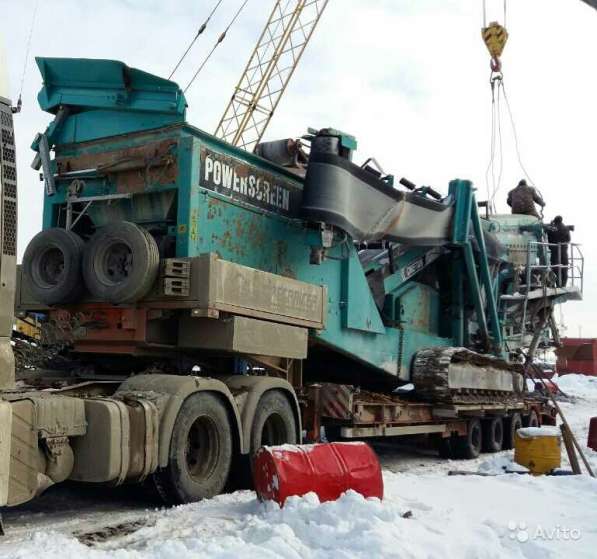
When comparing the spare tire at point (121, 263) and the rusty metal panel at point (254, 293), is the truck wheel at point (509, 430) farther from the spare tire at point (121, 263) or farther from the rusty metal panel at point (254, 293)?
the spare tire at point (121, 263)

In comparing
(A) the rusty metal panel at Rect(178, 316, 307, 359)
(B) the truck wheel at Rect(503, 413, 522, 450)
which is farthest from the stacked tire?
(B) the truck wheel at Rect(503, 413, 522, 450)

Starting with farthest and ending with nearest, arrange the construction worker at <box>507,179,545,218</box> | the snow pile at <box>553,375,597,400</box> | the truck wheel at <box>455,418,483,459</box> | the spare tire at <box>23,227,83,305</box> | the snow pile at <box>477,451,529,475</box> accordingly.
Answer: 1. the snow pile at <box>553,375,597,400</box>
2. the construction worker at <box>507,179,545,218</box>
3. the truck wheel at <box>455,418,483,459</box>
4. the snow pile at <box>477,451,529,475</box>
5. the spare tire at <box>23,227,83,305</box>

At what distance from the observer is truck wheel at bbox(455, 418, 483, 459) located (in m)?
12.8

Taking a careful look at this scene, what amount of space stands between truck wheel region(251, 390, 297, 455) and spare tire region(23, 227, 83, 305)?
2289 millimetres

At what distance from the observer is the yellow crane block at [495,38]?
15.5m

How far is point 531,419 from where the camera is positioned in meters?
15.5

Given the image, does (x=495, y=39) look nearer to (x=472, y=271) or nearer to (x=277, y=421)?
(x=472, y=271)

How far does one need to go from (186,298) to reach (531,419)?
34.1ft

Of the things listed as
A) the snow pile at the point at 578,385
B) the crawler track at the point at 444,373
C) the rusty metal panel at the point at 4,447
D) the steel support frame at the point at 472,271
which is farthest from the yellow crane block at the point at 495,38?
the snow pile at the point at 578,385

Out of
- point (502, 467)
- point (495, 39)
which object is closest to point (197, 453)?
point (502, 467)

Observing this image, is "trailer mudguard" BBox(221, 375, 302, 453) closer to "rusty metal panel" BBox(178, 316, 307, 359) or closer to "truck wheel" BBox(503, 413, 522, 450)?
"rusty metal panel" BBox(178, 316, 307, 359)

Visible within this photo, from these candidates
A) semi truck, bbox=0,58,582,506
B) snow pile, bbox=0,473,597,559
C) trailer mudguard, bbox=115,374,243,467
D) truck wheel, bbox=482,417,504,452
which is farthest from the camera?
truck wheel, bbox=482,417,504,452

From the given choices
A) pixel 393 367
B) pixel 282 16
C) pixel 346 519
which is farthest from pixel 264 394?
pixel 282 16

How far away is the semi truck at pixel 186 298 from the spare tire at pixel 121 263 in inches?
0.7
